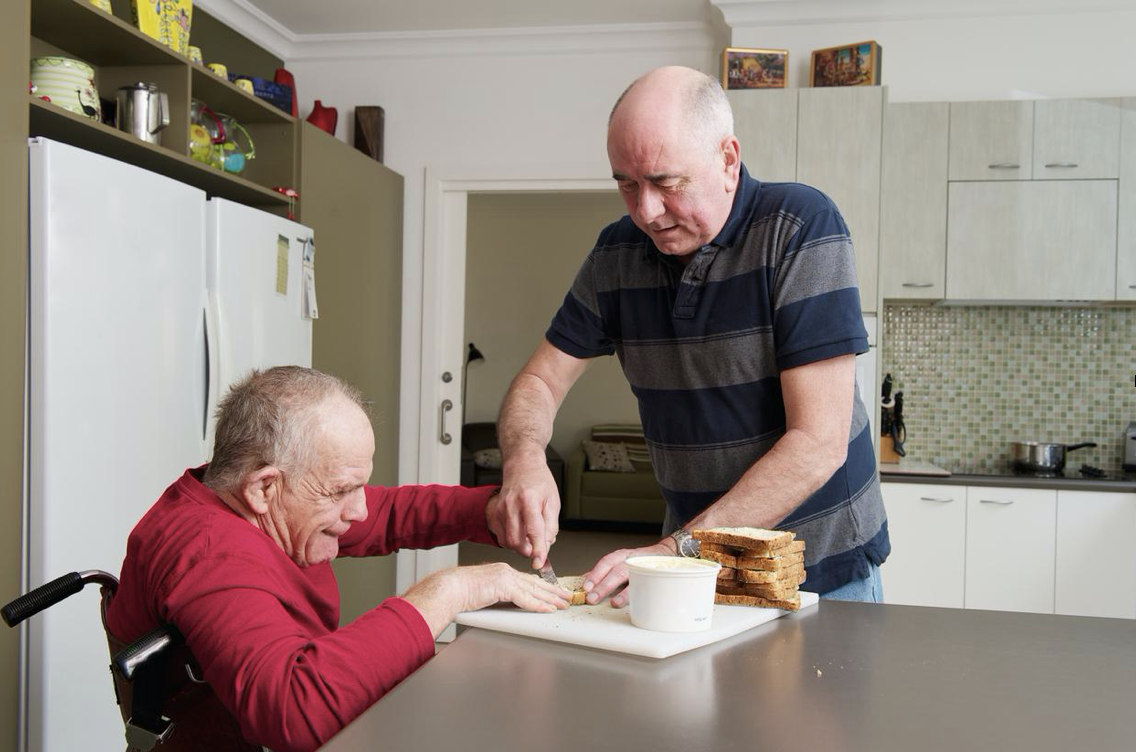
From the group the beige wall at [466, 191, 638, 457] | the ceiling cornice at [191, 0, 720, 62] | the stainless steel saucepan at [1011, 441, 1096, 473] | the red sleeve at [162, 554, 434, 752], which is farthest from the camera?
the beige wall at [466, 191, 638, 457]

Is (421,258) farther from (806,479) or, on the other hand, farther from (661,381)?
(806,479)

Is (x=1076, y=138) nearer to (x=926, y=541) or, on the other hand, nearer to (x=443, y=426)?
(x=926, y=541)

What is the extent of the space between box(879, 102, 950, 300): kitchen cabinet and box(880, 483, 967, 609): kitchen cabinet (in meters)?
0.81

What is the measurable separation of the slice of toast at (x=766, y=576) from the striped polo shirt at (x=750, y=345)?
28cm

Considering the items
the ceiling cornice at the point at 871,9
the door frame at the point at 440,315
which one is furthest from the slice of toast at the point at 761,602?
the door frame at the point at 440,315

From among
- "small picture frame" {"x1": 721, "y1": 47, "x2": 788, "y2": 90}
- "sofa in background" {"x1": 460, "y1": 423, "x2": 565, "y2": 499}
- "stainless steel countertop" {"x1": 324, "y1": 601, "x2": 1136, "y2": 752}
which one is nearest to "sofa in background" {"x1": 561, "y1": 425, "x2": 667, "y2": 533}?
"sofa in background" {"x1": 460, "y1": 423, "x2": 565, "y2": 499}

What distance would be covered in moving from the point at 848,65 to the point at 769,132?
0.44 metres

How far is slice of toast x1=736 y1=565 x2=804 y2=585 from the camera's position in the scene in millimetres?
1258

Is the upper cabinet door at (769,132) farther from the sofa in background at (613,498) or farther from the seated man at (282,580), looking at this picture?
the sofa in background at (613,498)

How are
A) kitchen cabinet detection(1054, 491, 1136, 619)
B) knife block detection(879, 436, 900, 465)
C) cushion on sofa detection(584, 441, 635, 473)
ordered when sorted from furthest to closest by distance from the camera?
cushion on sofa detection(584, 441, 635, 473) → knife block detection(879, 436, 900, 465) → kitchen cabinet detection(1054, 491, 1136, 619)

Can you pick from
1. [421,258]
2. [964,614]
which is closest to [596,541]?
[421,258]

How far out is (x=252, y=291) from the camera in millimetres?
3303

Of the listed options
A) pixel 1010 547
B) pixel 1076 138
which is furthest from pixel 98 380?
pixel 1076 138

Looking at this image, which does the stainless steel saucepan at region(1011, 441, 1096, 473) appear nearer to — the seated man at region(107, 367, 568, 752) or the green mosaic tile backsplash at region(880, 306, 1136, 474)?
the green mosaic tile backsplash at region(880, 306, 1136, 474)
